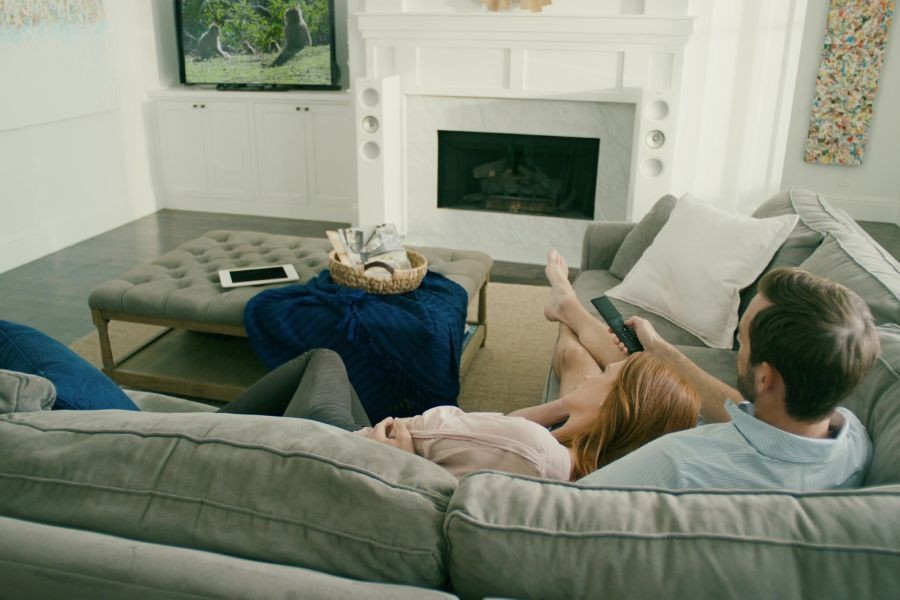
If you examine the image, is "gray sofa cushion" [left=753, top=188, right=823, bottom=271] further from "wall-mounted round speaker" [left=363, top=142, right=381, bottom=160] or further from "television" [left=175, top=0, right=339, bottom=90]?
"television" [left=175, top=0, right=339, bottom=90]

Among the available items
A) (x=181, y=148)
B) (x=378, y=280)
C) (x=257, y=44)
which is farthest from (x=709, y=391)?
(x=181, y=148)

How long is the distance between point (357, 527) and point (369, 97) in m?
3.85

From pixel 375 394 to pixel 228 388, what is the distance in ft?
1.89

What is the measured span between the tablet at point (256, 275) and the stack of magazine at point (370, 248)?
22 cm

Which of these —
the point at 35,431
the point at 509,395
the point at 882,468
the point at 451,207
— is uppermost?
the point at 35,431

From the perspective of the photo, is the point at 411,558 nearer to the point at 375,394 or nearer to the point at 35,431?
the point at 35,431

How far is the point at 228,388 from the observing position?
2744 millimetres

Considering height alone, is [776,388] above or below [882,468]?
above

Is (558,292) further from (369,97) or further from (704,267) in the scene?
(369,97)

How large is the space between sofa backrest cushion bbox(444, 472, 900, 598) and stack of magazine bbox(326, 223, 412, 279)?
1.92 m

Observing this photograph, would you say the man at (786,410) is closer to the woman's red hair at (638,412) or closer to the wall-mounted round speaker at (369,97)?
the woman's red hair at (638,412)

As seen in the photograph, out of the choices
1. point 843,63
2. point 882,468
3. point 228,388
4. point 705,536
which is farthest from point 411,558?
point 843,63

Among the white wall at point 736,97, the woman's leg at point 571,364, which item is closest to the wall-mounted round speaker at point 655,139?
the white wall at point 736,97

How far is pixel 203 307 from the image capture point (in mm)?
2678
